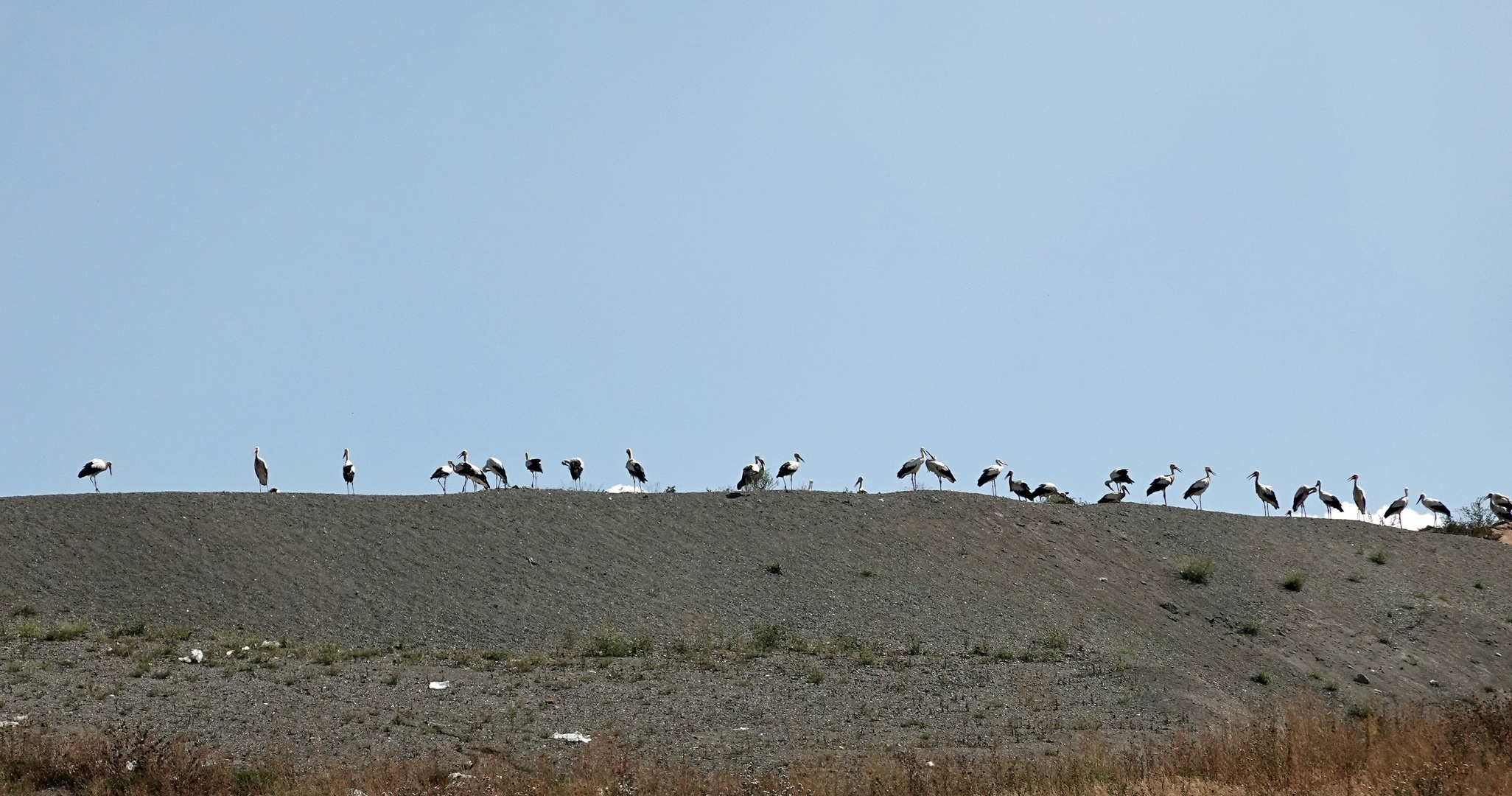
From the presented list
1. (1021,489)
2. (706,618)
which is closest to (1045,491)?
(1021,489)

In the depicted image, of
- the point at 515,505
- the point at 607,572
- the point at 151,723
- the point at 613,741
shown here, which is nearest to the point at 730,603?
the point at 607,572

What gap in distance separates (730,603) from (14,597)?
16227mm

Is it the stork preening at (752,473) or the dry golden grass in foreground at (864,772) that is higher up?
the stork preening at (752,473)

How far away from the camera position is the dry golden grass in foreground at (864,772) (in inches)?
630

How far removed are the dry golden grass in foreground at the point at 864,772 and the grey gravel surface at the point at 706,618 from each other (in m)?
1.65

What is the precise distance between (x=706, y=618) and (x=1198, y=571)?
53.7 feet

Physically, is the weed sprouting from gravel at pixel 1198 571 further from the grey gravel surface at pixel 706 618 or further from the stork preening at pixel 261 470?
the stork preening at pixel 261 470

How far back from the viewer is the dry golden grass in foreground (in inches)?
630

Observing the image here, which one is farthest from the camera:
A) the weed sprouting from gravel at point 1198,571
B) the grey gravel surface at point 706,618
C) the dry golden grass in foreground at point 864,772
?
the weed sprouting from gravel at point 1198,571

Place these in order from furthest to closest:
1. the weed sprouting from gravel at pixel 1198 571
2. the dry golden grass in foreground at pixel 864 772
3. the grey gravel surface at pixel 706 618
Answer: the weed sprouting from gravel at pixel 1198 571 → the grey gravel surface at pixel 706 618 → the dry golden grass in foreground at pixel 864 772

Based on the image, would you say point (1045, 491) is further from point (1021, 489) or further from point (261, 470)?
point (261, 470)

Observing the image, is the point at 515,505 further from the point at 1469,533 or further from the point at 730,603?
the point at 1469,533

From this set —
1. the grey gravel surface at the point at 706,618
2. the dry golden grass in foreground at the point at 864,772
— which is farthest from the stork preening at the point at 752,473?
the dry golden grass in foreground at the point at 864,772

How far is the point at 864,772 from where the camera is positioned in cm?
1775
